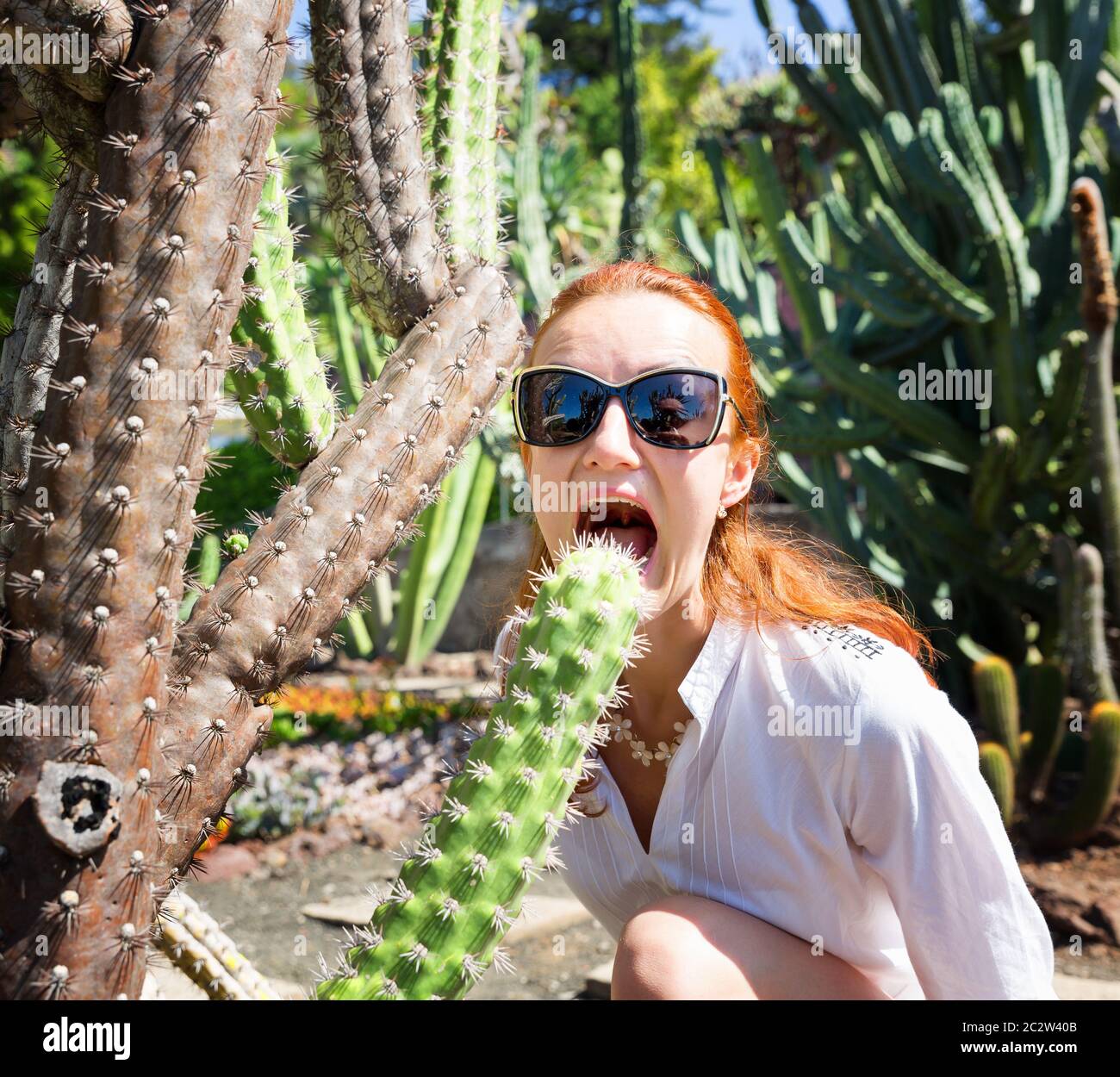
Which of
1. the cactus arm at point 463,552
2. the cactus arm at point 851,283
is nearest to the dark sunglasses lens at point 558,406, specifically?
the cactus arm at point 851,283

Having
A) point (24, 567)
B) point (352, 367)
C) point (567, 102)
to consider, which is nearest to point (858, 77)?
point (352, 367)

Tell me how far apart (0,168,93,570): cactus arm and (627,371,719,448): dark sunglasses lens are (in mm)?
869

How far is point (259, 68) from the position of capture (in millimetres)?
1372

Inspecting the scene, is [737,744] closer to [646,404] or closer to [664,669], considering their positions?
[664,669]

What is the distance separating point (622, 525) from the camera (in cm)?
186

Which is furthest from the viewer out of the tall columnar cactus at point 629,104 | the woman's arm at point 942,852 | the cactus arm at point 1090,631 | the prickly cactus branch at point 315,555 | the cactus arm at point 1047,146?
the tall columnar cactus at point 629,104

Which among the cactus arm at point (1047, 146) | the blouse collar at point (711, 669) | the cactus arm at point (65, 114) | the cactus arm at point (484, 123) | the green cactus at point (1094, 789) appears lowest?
the green cactus at point (1094, 789)

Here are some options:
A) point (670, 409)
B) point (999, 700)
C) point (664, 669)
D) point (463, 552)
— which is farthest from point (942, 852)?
point (463, 552)

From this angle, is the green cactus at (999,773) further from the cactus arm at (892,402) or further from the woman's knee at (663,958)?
the woman's knee at (663,958)

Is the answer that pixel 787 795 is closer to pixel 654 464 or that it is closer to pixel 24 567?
pixel 654 464

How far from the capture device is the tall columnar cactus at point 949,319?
4.65m

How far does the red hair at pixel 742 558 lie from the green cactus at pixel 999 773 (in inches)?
78.0

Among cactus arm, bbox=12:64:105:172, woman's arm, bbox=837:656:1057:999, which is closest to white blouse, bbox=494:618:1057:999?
woman's arm, bbox=837:656:1057:999
